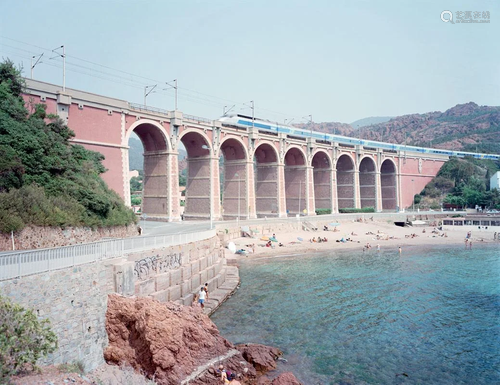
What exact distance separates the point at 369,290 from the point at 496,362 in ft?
37.5

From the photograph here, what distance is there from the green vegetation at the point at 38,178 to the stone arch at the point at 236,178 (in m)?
30.1

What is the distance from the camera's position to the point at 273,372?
15.4m

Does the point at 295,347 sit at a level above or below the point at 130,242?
below

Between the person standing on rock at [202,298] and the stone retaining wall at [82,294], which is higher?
the stone retaining wall at [82,294]

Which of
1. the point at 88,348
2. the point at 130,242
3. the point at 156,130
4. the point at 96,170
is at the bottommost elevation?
the point at 88,348

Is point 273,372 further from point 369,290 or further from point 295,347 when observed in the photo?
point 369,290

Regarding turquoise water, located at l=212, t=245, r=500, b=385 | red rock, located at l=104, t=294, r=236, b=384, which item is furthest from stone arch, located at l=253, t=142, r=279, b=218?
red rock, located at l=104, t=294, r=236, b=384

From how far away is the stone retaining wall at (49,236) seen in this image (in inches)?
657

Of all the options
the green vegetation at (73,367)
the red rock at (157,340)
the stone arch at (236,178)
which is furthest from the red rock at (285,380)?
the stone arch at (236,178)

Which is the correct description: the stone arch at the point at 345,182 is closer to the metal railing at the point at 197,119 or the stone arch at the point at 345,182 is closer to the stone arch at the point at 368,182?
the stone arch at the point at 368,182

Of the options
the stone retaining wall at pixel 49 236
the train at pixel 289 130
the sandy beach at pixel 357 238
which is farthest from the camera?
the train at pixel 289 130

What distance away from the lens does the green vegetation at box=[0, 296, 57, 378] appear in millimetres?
9602

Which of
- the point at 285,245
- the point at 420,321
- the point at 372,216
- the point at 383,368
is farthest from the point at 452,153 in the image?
the point at 383,368

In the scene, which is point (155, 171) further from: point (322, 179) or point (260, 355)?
point (322, 179)
